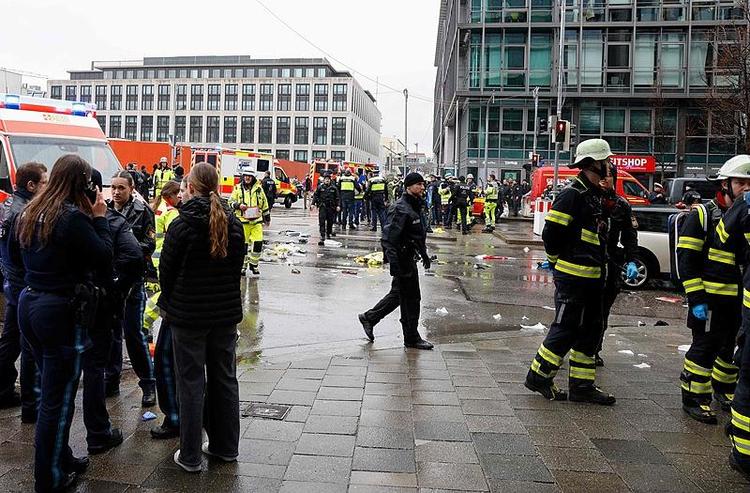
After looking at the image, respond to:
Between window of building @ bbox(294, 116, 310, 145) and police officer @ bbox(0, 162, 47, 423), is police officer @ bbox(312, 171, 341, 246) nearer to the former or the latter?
police officer @ bbox(0, 162, 47, 423)

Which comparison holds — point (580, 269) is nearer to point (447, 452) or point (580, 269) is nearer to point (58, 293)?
point (447, 452)

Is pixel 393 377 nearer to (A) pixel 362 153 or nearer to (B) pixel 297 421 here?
(B) pixel 297 421

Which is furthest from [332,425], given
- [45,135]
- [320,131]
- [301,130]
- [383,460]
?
[301,130]

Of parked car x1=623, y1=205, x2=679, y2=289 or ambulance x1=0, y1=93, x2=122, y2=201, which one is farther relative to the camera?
parked car x1=623, y1=205, x2=679, y2=289

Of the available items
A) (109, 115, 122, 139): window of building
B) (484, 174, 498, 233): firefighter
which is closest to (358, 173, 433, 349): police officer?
(484, 174, 498, 233): firefighter

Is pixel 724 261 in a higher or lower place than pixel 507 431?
higher

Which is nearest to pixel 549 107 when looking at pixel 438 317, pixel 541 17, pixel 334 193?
pixel 541 17

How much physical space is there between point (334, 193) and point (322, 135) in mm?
88043

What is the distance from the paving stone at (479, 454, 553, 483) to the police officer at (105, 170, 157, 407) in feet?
8.58

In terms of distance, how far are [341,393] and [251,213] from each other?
5967 mm

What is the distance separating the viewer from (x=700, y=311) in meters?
5.23

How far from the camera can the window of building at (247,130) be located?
105438mm

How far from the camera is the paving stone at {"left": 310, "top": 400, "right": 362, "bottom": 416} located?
5176mm

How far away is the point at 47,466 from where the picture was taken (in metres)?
3.74
